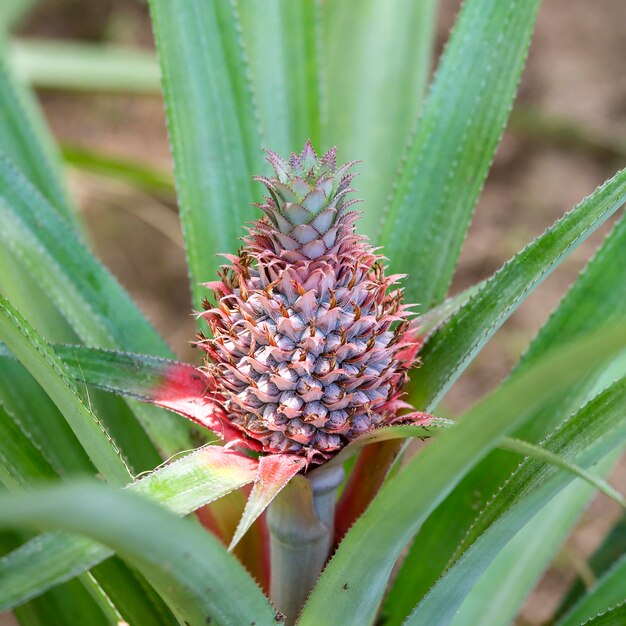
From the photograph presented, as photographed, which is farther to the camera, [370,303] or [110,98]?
[110,98]

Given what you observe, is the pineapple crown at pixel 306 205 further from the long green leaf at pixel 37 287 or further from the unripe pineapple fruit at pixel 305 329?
the long green leaf at pixel 37 287

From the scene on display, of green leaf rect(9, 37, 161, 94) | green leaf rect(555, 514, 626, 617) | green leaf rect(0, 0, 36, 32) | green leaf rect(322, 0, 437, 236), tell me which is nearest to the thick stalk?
green leaf rect(555, 514, 626, 617)

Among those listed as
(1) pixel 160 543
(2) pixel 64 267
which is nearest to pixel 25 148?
(2) pixel 64 267

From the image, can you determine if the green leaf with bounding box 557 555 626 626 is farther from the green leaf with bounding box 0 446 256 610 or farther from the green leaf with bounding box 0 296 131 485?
the green leaf with bounding box 0 296 131 485

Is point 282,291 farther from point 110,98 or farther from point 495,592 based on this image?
point 110,98

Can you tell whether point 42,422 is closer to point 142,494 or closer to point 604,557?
point 142,494

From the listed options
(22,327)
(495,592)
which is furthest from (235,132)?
(495,592)
